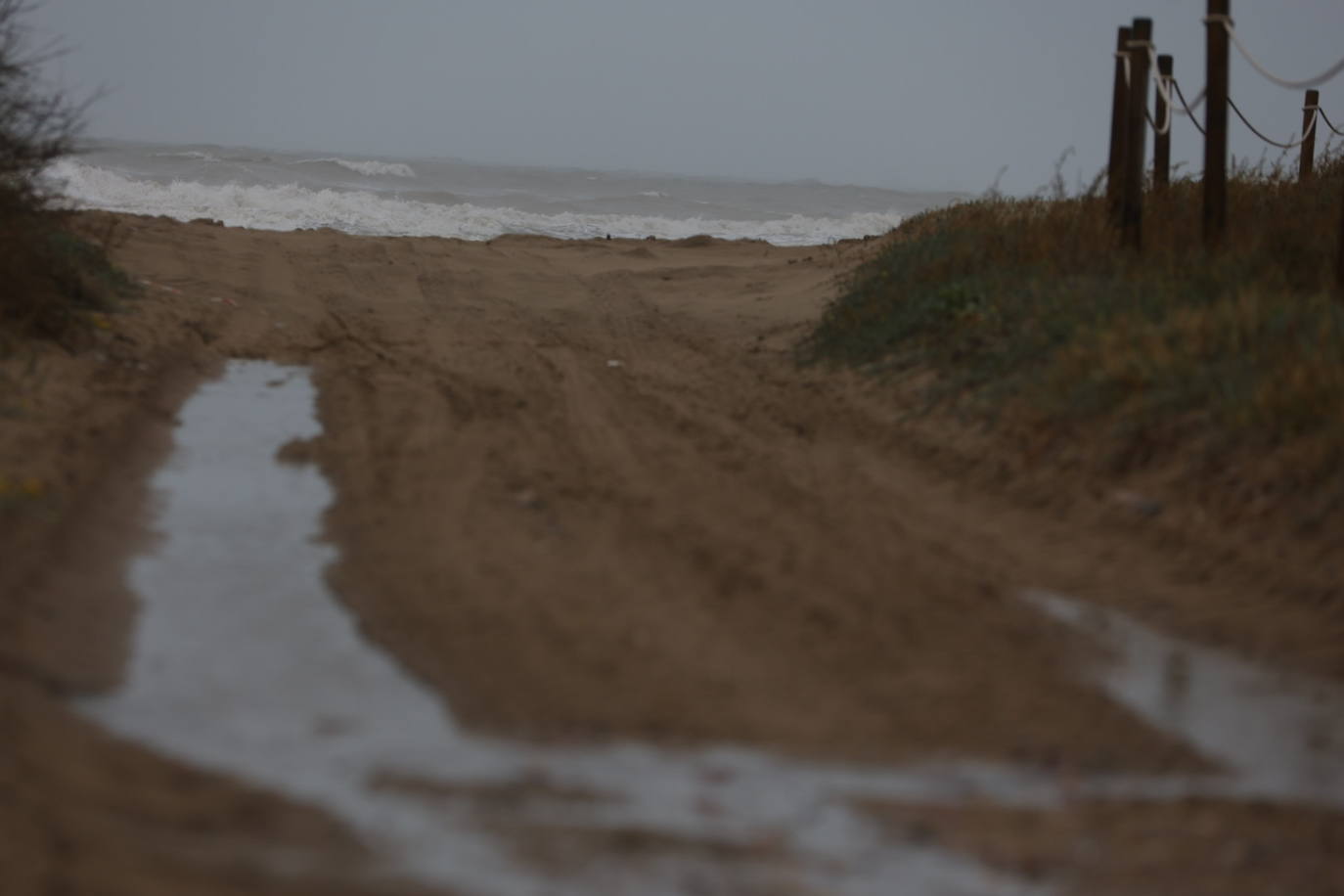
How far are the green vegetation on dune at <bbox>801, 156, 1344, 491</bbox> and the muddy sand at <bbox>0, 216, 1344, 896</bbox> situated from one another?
388 mm

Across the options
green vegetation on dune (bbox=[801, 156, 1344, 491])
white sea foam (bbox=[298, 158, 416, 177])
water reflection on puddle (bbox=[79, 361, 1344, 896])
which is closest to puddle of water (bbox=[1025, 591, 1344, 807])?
water reflection on puddle (bbox=[79, 361, 1344, 896])

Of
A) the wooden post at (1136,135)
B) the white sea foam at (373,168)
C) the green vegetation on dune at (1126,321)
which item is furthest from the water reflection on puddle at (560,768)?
the white sea foam at (373,168)

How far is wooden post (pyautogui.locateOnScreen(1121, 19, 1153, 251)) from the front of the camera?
29.9 ft

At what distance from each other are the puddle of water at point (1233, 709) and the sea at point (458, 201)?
20.0 meters

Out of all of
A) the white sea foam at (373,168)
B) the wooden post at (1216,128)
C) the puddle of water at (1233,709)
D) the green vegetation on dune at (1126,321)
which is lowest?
the puddle of water at (1233,709)

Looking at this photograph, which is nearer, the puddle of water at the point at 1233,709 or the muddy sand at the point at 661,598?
the muddy sand at the point at 661,598

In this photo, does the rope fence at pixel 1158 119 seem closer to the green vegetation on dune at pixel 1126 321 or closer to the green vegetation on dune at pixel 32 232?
the green vegetation on dune at pixel 1126 321

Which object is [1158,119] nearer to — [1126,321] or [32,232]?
[1126,321]

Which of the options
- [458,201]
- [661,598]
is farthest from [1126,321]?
[458,201]

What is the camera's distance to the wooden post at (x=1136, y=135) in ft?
29.9

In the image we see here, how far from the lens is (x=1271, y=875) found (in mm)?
3238

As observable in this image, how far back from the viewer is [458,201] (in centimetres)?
3556

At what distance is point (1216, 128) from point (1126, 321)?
209cm

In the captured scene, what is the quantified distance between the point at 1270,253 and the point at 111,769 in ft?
24.9
